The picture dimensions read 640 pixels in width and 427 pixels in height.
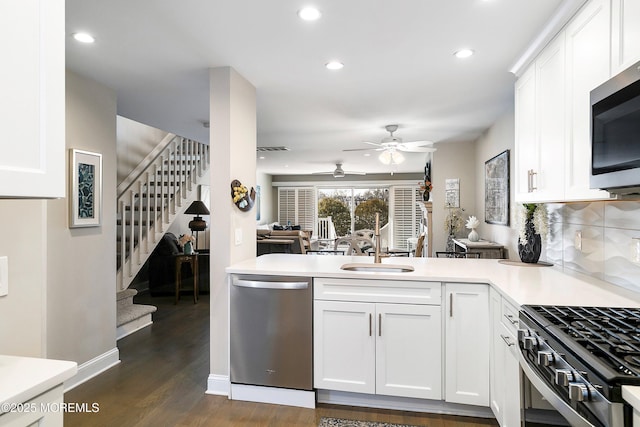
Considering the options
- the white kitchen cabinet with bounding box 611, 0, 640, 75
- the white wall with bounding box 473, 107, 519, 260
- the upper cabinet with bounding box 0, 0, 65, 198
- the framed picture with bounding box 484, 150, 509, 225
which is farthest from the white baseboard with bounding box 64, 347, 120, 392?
the framed picture with bounding box 484, 150, 509, 225

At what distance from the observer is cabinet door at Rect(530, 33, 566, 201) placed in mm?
2012

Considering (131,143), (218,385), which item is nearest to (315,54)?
(218,385)

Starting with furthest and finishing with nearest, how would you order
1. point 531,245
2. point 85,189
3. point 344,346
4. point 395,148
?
point 395,148, point 85,189, point 531,245, point 344,346

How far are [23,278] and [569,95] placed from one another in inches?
97.6

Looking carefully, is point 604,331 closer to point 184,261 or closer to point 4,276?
point 4,276

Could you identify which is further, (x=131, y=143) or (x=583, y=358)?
(x=131, y=143)

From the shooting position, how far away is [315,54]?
2.61m

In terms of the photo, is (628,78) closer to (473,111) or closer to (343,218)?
(473,111)

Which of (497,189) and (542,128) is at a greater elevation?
(542,128)

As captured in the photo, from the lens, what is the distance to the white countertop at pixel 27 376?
0.83 meters

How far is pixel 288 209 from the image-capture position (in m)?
11.9

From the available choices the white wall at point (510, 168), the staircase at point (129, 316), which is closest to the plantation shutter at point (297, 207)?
the white wall at point (510, 168)

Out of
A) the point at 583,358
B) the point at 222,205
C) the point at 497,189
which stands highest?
the point at 497,189

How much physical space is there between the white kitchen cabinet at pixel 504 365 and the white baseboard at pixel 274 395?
3.81ft
